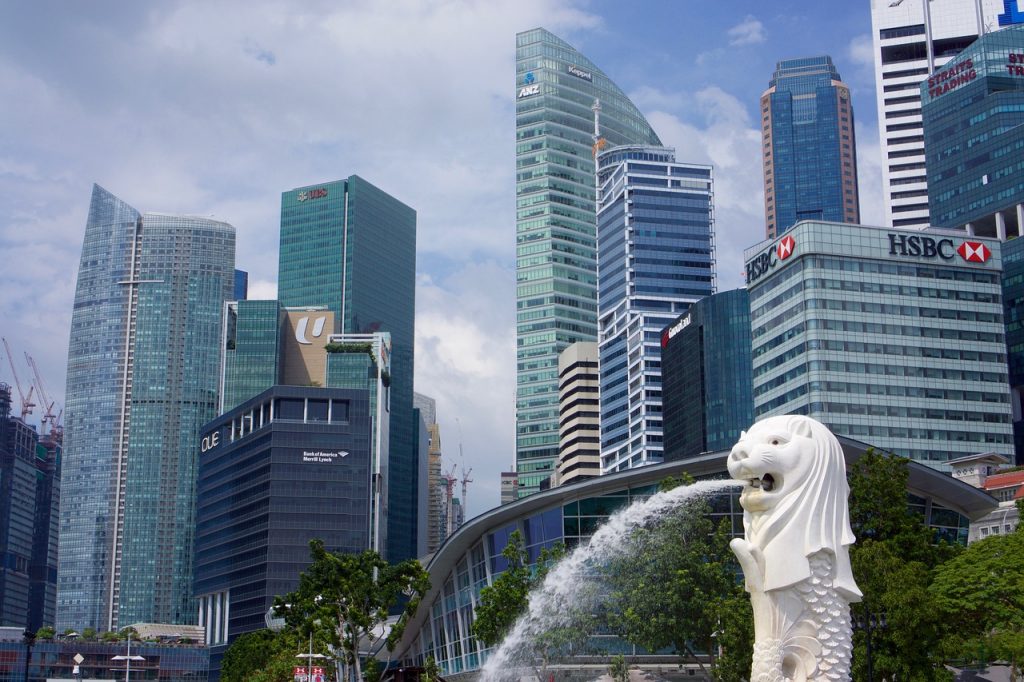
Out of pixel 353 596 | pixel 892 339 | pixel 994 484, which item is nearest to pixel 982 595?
pixel 353 596

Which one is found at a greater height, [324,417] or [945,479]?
[324,417]

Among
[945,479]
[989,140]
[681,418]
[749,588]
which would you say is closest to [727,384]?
[681,418]

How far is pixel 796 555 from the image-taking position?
86.9 feet

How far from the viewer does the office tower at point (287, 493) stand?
170 meters

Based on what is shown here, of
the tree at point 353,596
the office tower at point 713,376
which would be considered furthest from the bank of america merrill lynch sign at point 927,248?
the tree at point 353,596


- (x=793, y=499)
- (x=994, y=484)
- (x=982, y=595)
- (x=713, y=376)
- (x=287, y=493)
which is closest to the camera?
(x=793, y=499)

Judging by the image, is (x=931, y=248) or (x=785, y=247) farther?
(x=931, y=248)

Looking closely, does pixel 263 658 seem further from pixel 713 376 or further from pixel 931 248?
pixel 713 376

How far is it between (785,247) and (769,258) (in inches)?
152

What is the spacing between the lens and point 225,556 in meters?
184

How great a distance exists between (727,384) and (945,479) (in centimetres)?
10260

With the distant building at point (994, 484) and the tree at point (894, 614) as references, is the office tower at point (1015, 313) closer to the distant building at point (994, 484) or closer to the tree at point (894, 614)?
the distant building at point (994, 484)

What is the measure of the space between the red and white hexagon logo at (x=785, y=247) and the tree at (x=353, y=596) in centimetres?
8101

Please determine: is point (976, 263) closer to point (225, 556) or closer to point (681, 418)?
point (681, 418)
